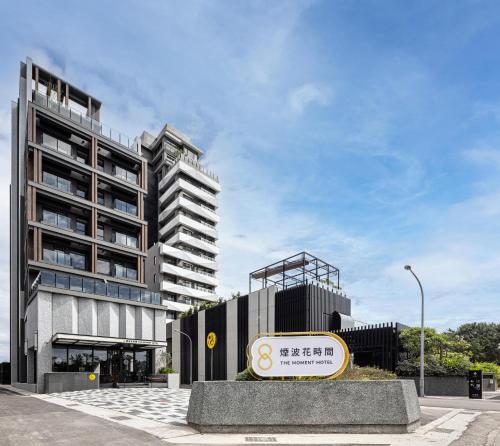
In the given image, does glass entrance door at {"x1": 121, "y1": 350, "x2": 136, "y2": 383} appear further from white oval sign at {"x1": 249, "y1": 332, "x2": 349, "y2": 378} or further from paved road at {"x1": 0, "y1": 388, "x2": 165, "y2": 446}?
white oval sign at {"x1": 249, "y1": 332, "x2": 349, "y2": 378}

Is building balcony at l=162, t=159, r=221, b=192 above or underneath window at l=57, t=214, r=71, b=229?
above

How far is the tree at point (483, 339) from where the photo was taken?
6844 centimetres

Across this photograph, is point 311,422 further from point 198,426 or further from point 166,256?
point 166,256

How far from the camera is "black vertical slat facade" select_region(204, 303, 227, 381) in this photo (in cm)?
4117

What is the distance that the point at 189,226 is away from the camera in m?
79.6

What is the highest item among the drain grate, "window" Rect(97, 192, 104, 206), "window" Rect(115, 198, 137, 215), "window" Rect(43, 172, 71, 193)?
"window" Rect(43, 172, 71, 193)

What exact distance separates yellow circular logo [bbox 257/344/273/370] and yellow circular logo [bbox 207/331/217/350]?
30004 mm

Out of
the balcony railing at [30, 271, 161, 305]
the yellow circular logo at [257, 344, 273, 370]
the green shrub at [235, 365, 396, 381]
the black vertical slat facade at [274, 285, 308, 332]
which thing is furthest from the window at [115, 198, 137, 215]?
the yellow circular logo at [257, 344, 273, 370]

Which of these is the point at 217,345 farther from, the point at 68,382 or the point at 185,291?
the point at 185,291

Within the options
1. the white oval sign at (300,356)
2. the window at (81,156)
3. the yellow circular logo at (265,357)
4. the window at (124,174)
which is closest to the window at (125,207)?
the window at (124,174)

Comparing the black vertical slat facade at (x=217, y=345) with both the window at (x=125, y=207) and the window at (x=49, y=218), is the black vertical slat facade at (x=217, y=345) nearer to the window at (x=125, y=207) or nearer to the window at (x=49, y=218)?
the window at (x=125, y=207)

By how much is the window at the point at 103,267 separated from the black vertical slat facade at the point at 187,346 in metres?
9.36

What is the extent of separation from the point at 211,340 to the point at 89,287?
12284mm

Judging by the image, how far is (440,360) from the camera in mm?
30594
